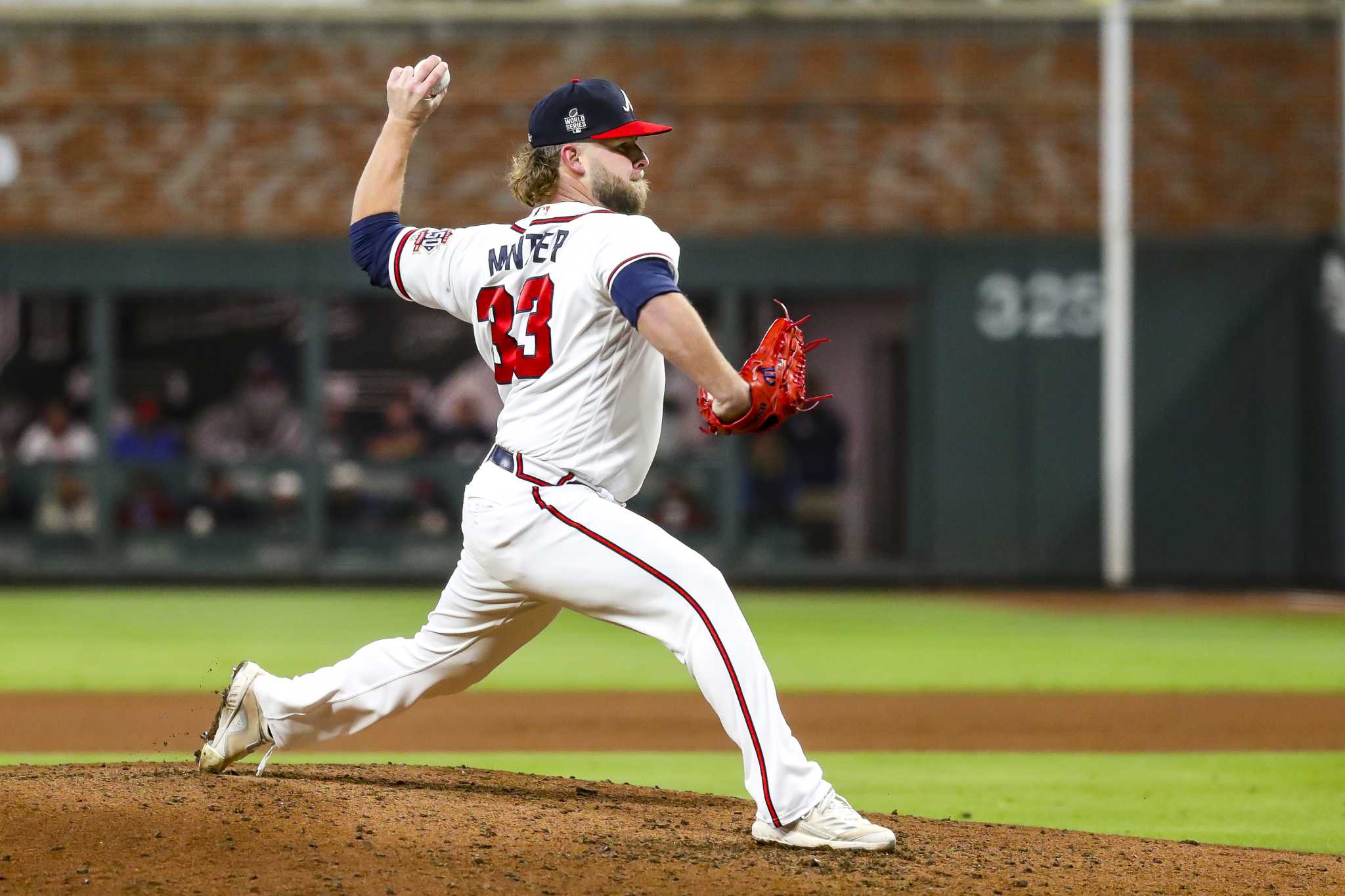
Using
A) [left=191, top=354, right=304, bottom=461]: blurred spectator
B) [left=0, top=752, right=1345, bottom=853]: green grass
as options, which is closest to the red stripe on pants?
[left=0, top=752, right=1345, bottom=853]: green grass

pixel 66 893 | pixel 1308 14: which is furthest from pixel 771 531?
pixel 66 893

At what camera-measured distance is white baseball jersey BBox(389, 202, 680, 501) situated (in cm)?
464

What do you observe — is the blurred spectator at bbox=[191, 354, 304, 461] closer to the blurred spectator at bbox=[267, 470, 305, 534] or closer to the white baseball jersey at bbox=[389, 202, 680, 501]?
the blurred spectator at bbox=[267, 470, 305, 534]

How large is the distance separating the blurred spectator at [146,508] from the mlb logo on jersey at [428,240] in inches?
532

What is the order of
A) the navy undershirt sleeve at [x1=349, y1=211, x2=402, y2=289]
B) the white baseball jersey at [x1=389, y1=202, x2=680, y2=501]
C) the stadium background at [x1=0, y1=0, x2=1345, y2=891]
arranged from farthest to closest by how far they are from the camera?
the stadium background at [x1=0, y1=0, x2=1345, y2=891] → the navy undershirt sleeve at [x1=349, y1=211, x2=402, y2=289] → the white baseball jersey at [x1=389, y1=202, x2=680, y2=501]

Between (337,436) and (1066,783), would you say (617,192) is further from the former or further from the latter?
(337,436)

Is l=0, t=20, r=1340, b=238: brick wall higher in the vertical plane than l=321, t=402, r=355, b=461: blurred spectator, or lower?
higher

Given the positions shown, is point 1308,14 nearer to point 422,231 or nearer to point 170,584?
point 170,584

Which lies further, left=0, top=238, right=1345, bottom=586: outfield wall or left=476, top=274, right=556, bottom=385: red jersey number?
left=0, top=238, right=1345, bottom=586: outfield wall

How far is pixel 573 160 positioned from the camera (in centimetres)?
480

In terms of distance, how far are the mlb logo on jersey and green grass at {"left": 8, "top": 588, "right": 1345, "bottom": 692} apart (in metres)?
5.13

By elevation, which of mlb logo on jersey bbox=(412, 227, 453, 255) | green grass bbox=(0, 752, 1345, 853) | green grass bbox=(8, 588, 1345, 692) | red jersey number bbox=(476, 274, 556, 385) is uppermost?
mlb logo on jersey bbox=(412, 227, 453, 255)

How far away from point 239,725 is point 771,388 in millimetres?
1998

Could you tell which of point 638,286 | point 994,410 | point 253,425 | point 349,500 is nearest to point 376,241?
point 638,286
